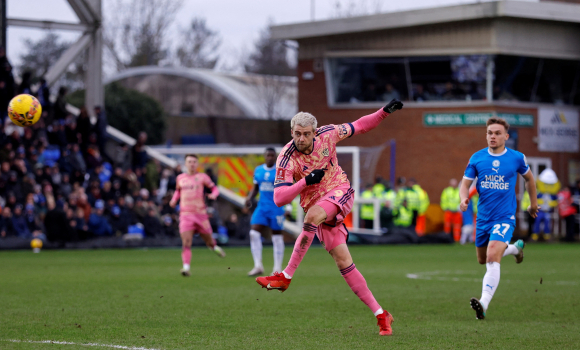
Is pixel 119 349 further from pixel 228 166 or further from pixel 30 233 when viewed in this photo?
pixel 228 166

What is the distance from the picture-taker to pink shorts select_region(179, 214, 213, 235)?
14.4 meters

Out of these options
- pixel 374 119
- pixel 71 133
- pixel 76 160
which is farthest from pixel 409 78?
pixel 374 119

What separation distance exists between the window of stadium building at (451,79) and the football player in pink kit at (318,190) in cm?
2541

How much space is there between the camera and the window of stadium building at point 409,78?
32.4 m

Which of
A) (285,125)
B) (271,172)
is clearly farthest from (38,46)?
(271,172)

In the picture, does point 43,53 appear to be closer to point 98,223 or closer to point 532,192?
point 98,223

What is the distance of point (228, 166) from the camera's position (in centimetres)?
2938

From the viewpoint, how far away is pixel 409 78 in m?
33.4

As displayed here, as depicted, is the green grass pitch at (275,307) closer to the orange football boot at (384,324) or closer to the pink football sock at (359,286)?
the orange football boot at (384,324)

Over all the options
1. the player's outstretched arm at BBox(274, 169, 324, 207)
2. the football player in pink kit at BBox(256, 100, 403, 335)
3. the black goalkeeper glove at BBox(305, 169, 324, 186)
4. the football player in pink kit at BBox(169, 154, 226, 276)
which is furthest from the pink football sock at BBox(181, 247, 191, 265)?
the black goalkeeper glove at BBox(305, 169, 324, 186)

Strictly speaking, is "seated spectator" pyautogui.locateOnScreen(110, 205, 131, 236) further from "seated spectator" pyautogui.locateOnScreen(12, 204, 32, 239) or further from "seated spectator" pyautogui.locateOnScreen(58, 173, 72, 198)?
"seated spectator" pyautogui.locateOnScreen(12, 204, 32, 239)

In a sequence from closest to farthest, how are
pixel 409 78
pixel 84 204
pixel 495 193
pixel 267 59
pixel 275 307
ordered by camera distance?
pixel 495 193, pixel 275 307, pixel 84 204, pixel 409 78, pixel 267 59

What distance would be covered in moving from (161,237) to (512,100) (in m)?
16.2

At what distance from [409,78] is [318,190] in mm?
26327
